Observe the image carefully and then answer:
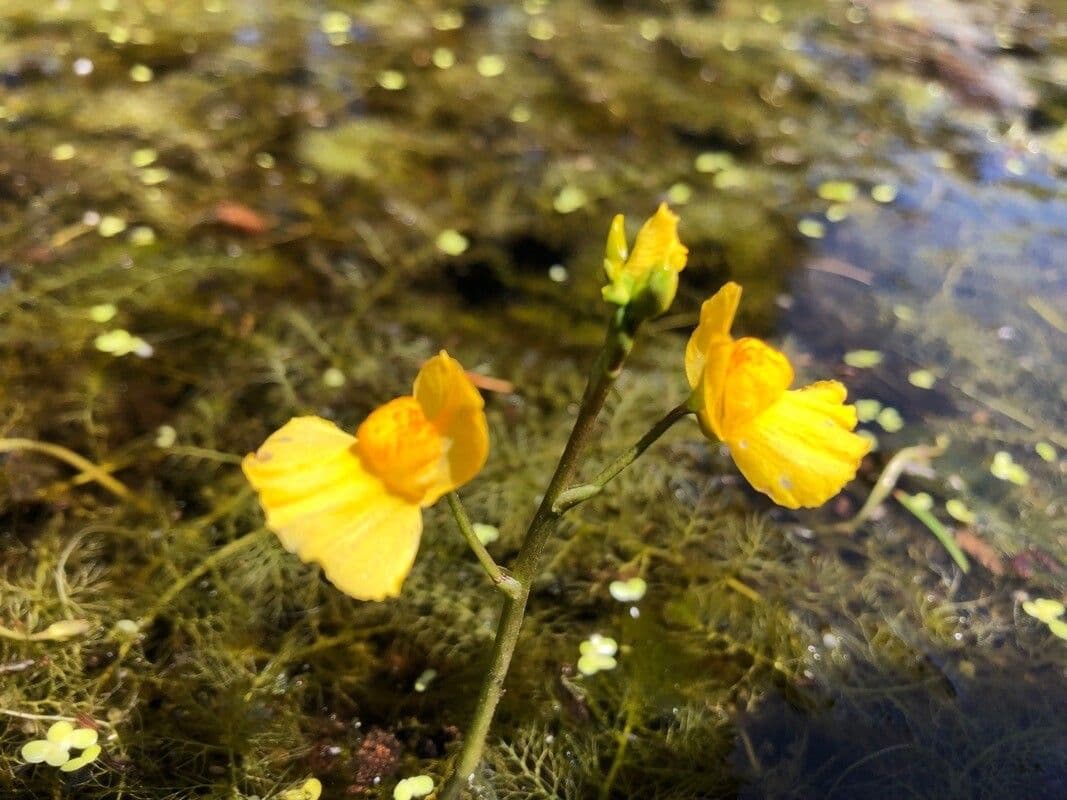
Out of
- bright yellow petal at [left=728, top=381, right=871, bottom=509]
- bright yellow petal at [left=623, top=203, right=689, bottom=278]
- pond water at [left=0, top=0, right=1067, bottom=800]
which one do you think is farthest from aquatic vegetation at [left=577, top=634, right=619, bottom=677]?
bright yellow petal at [left=623, top=203, right=689, bottom=278]

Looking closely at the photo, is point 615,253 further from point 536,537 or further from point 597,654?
point 597,654

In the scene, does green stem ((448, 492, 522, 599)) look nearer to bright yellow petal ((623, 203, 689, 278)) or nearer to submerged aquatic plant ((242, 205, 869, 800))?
submerged aquatic plant ((242, 205, 869, 800))

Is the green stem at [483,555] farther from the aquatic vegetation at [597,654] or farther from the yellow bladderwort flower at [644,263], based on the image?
the aquatic vegetation at [597,654]

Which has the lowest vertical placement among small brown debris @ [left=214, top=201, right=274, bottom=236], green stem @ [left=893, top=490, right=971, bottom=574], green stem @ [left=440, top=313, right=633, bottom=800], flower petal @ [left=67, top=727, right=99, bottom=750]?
small brown debris @ [left=214, top=201, right=274, bottom=236]

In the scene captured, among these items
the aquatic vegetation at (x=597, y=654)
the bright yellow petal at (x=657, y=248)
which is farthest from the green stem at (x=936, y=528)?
the bright yellow petal at (x=657, y=248)

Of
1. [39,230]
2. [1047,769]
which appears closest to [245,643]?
[1047,769]

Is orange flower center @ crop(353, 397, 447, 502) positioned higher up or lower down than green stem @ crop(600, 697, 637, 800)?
higher up

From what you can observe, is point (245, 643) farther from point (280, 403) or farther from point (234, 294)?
point (234, 294)
